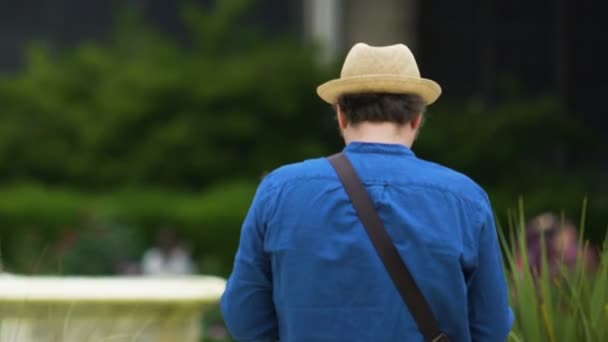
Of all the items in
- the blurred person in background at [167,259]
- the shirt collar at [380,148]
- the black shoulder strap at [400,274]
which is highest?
the shirt collar at [380,148]

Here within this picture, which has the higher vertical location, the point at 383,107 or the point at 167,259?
the point at 383,107

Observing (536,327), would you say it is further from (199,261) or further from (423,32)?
(423,32)

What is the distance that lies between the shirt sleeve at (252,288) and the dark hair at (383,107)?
294 mm

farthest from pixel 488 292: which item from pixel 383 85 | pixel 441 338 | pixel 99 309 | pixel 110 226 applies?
pixel 110 226

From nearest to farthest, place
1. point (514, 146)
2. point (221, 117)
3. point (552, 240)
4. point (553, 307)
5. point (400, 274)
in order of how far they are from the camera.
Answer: point (400, 274) < point (553, 307) < point (552, 240) < point (221, 117) < point (514, 146)

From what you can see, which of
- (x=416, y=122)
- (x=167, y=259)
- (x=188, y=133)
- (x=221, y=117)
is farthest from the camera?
(x=221, y=117)

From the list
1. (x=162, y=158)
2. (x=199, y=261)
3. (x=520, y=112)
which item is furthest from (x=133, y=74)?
(x=520, y=112)

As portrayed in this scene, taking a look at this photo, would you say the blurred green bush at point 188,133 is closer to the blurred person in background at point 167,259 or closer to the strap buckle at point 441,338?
the blurred person in background at point 167,259

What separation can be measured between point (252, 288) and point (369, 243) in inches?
13.3

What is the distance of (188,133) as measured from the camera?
12.3m

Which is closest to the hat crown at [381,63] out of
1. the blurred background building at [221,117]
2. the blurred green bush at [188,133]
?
the blurred background building at [221,117]

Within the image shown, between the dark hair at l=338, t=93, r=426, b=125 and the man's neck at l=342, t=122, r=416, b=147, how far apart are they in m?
0.01

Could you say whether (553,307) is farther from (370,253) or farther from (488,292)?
A: (370,253)

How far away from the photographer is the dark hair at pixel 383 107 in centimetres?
337
